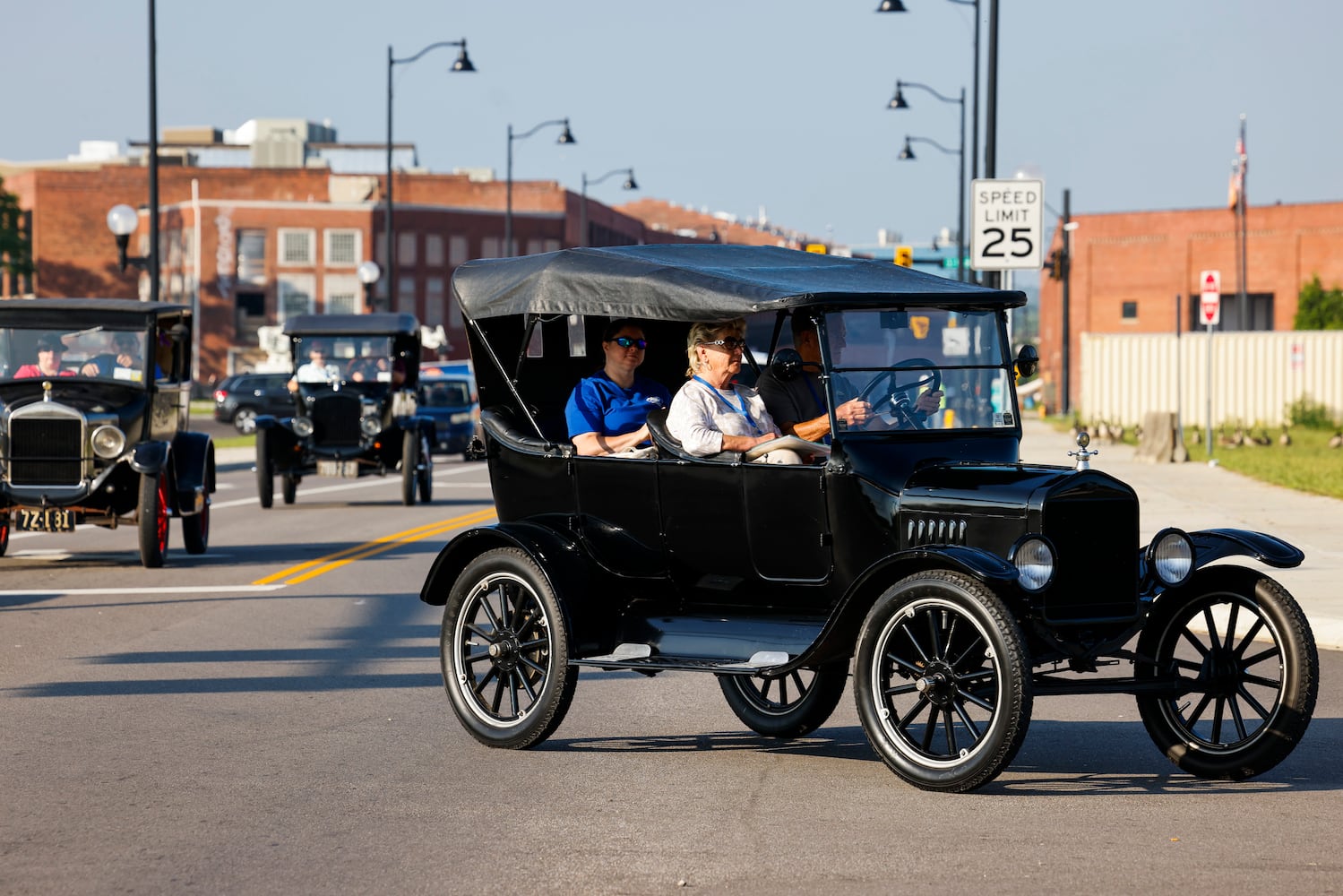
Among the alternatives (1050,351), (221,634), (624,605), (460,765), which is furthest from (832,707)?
(1050,351)

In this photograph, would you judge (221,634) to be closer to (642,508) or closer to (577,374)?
(577,374)

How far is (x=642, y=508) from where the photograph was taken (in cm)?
827

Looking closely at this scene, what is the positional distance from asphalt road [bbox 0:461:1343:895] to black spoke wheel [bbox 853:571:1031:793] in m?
0.16

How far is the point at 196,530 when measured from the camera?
17625 millimetres

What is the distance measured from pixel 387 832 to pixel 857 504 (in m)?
2.26

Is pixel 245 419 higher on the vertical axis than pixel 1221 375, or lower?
lower

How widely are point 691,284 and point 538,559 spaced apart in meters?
1.33

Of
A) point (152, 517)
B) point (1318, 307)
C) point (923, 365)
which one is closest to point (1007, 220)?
point (152, 517)

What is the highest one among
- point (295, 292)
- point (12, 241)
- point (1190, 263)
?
point (12, 241)

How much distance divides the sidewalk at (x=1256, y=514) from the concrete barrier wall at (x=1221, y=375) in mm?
14458

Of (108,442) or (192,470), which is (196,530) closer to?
(192,470)

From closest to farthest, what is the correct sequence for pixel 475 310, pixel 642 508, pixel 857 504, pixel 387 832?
pixel 387 832, pixel 857 504, pixel 642 508, pixel 475 310

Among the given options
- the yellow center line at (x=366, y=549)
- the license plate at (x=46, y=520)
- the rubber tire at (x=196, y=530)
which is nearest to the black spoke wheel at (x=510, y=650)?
the yellow center line at (x=366, y=549)

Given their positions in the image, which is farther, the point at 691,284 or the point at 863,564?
the point at 691,284
